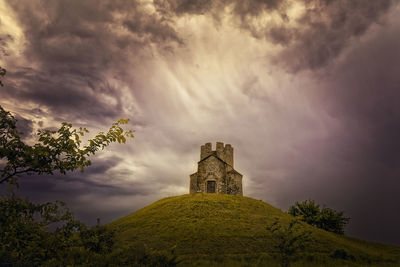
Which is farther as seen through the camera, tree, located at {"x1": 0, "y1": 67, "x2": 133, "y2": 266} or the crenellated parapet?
the crenellated parapet

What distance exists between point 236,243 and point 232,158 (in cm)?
3447

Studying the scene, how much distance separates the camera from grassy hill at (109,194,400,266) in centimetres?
2181

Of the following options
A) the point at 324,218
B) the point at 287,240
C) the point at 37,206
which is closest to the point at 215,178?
the point at 324,218

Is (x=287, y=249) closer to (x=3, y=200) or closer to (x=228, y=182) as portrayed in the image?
(x=3, y=200)

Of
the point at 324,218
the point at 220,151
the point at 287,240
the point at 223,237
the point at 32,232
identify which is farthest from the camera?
the point at 220,151

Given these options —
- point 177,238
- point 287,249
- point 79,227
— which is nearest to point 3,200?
point 79,227

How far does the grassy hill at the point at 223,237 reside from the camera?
21.8m

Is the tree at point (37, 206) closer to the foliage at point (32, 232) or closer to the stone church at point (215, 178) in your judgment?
the foliage at point (32, 232)

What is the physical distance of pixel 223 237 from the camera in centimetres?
2653

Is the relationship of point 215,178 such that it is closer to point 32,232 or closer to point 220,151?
point 220,151

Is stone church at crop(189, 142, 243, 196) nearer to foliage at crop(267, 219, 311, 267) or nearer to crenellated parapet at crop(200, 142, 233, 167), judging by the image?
crenellated parapet at crop(200, 142, 233, 167)

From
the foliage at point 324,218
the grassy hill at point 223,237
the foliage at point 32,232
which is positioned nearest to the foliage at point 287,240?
the grassy hill at point 223,237

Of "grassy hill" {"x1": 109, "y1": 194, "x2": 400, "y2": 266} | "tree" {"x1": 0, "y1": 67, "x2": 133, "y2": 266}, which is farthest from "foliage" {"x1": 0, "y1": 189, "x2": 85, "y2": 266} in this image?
"grassy hill" {"x1": 109, "y1": 194, "x2": 400, "y2": 266}

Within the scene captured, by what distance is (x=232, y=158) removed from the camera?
5881cm
